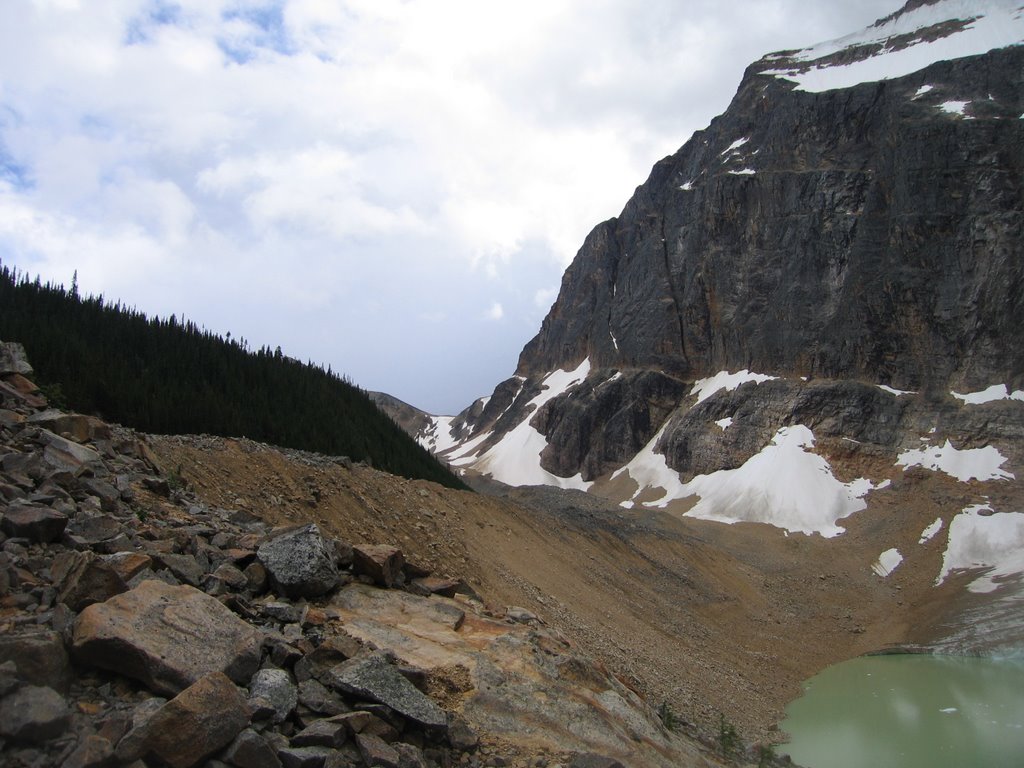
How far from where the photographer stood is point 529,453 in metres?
101

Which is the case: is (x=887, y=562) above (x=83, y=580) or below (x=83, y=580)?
below

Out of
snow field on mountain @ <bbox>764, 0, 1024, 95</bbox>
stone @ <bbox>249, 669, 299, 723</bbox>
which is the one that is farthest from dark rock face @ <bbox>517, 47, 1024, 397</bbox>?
stone @ <bbox>249, 669, 299, 723</bbox>

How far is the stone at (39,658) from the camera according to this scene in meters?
4.88

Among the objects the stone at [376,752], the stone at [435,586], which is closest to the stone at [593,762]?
the stone at [376,752]

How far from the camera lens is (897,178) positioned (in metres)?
68.9

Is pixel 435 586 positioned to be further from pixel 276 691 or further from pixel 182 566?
pixel 276 691

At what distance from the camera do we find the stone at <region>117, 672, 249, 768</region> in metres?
4.80

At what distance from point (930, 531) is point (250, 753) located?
5071 centimetres

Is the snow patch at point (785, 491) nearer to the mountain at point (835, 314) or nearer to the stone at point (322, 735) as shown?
the mountain at point (835, 314)

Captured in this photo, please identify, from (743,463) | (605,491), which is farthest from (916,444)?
(605,491)

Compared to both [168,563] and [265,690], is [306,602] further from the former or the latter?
[265,690]

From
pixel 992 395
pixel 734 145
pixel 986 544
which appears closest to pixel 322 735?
pixel 986 544

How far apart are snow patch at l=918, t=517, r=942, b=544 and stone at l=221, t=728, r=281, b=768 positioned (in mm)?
48923

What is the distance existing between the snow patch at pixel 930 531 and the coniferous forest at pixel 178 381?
3225 centimetres
